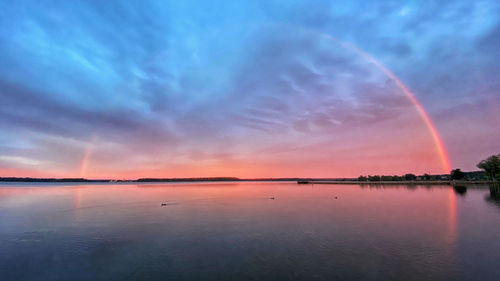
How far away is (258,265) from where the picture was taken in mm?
17328

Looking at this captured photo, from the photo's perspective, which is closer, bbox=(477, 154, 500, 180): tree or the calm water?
the calm water

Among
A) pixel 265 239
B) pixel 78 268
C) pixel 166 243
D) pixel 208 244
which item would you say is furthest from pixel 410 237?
pixel 78 268

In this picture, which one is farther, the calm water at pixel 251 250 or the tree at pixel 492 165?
the tree at pixel 492 165

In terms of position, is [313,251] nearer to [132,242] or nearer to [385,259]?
[385,259]

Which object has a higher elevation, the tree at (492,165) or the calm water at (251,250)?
the tree at (492,165)

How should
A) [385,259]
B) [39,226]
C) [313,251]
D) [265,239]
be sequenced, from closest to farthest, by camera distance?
[385,259]
[313,251]
[265,239]
[39,226]

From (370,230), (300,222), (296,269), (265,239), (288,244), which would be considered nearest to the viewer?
(296,269)

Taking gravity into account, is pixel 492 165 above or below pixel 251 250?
above

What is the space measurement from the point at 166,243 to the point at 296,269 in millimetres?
13104

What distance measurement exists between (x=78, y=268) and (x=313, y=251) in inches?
682

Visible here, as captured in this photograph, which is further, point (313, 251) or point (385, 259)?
point (313, 251)

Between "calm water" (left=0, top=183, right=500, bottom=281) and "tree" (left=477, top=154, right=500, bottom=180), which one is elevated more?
"tree" (left=477, top=154, right=500, bottom=180)

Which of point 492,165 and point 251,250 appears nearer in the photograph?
point 251,250

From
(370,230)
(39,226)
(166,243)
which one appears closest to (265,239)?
(166,243)
